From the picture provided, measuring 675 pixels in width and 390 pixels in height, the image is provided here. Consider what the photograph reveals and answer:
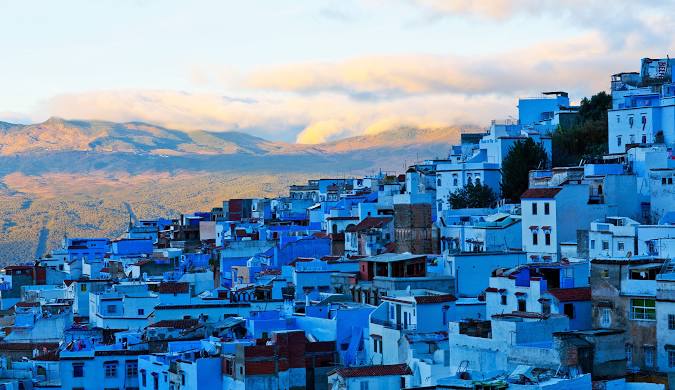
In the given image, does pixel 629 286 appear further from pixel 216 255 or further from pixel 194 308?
pixel 216 255

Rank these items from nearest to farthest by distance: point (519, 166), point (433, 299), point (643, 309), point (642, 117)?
point (643, 309), point (433, 299), point (519, 166), point (642, 117)

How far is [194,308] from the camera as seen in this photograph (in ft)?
143

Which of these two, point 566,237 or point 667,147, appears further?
point 667,147

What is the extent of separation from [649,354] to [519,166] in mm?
23720

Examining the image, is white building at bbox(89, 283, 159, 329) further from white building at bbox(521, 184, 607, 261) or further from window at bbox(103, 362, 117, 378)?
white building at bbox(521, 184, 607, 261)

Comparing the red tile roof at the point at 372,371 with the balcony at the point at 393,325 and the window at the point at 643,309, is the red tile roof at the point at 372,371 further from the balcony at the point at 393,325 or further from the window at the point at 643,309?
the window at the point at 643,309

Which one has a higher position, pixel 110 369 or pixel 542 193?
pixel 542 193

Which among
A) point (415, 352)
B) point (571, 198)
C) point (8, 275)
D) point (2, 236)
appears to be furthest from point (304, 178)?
point (415, 352)

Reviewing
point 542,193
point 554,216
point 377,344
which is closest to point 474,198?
point 542,193

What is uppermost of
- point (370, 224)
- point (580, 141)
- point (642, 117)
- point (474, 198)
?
point (642, 117)

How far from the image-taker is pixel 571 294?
33.6 metres

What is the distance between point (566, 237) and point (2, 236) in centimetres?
10433

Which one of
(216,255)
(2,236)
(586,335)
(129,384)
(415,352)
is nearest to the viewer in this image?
(586,335)

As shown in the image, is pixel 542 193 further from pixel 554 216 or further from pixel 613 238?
pixel 613 238
